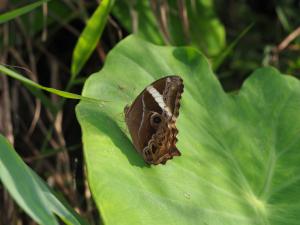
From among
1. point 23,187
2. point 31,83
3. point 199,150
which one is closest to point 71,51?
point 199,150

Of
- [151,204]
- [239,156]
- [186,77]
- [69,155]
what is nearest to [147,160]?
[151,204]

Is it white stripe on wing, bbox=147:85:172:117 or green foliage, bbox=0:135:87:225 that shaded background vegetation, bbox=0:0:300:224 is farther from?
green foliage, bbox=0:135:87:225

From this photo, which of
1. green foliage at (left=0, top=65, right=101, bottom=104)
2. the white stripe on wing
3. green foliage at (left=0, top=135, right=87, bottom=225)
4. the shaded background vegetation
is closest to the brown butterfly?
the white stripe on wing

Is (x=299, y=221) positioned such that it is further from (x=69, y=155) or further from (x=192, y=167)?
(x=69, y=155)

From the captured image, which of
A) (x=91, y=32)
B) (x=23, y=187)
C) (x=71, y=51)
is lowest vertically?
(x=71, y=51)

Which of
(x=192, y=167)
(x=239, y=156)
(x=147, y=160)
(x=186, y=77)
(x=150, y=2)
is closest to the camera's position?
(x=147, y=160)

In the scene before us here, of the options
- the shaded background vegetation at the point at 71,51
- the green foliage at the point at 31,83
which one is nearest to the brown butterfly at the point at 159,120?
the green foliage at the point at 31,83

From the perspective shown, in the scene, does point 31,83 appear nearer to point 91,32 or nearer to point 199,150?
point 199,150
